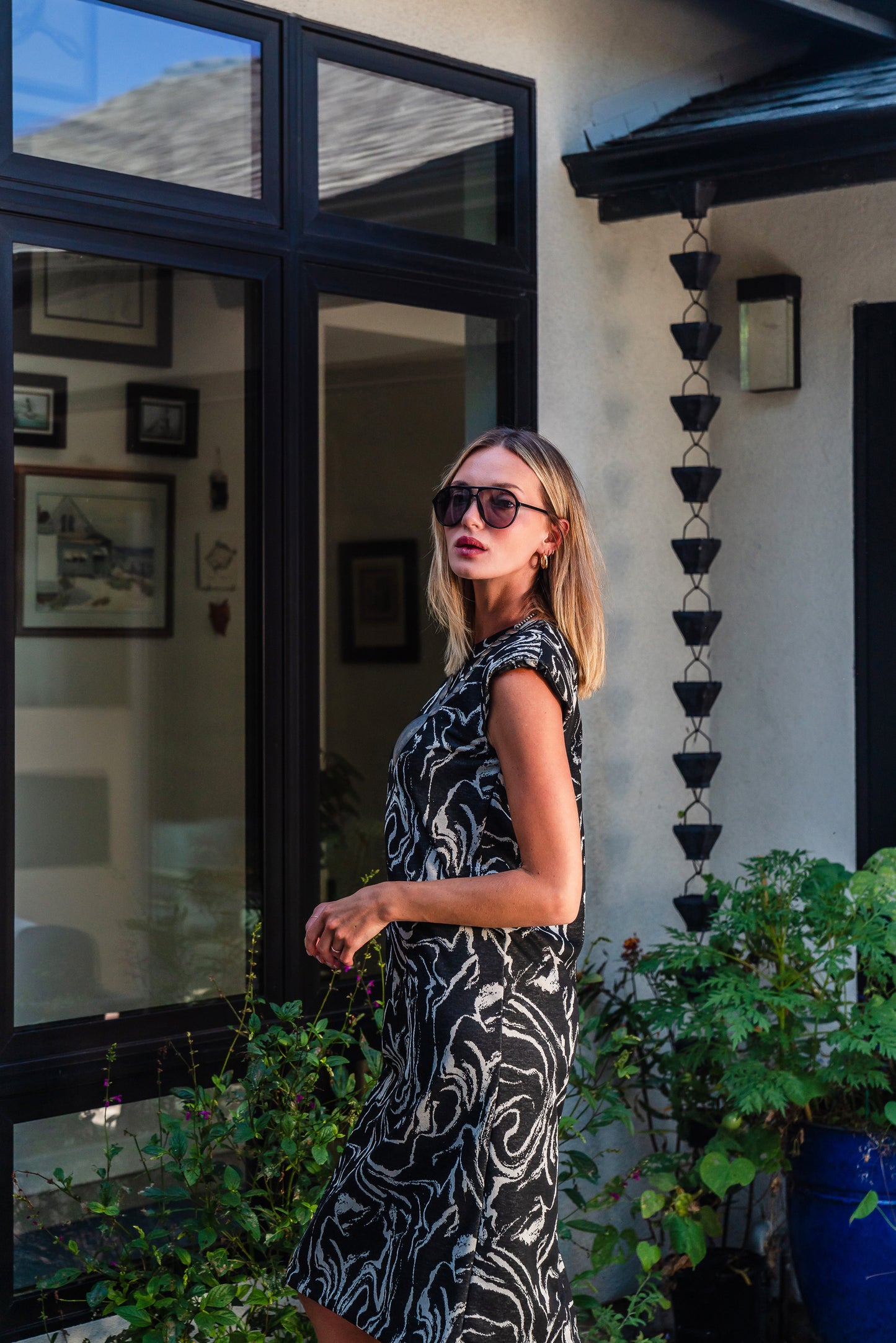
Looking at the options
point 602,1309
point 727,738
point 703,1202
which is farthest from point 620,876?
point 602,1309

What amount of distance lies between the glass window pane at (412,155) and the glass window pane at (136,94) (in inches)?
8.1

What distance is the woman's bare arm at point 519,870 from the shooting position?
1951mm

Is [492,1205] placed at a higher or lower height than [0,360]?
lower

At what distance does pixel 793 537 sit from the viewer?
4.14 meters

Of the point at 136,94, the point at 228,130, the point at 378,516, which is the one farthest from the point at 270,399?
the point at 378,516

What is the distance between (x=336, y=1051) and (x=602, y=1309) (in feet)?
2.62

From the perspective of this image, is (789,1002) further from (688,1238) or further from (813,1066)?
(688,1238)

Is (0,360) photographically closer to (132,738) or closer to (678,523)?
(678,523)

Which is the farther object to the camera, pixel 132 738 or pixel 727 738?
pixel 132 738

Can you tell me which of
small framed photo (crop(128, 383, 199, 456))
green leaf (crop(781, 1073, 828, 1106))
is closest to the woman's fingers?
green leaf (crop(781, 1073, 828, 1106))

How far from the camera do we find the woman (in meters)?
1.97

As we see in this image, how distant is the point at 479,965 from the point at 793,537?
2.46 metres

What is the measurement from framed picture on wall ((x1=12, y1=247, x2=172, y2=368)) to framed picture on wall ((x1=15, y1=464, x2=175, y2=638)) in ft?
1.38

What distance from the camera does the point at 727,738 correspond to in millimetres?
4289
